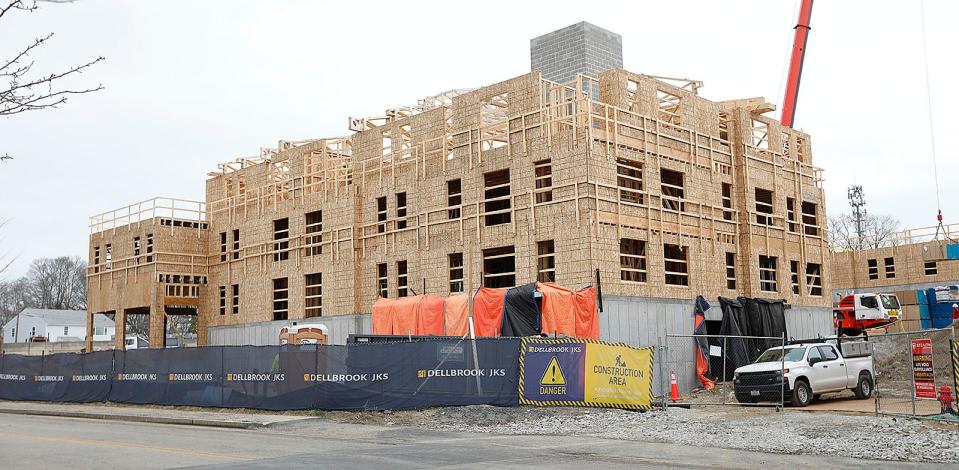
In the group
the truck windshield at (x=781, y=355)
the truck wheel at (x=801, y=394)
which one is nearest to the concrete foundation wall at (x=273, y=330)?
the truck windshield at (x=781, y=355)

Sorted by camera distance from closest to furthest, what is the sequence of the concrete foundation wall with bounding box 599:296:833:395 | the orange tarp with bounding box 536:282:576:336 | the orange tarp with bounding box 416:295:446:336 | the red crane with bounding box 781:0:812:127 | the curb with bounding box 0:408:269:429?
the curb with bounding box 0:408:269:429, the orange tarp with bounding box 536:282:576:336, the concrete foundation wall with bounding box 599:296:833:395, the orange tarp with bounding box 416:295:446:336, the red crane with bounding box 781:0:812:127

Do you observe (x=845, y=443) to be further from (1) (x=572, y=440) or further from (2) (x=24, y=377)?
(2) (x=24, y=377)

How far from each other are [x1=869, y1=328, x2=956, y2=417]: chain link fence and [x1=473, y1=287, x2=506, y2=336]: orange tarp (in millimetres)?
11866

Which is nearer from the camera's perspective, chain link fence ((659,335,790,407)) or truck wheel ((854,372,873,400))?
chain link fence ((659,335,790,407))

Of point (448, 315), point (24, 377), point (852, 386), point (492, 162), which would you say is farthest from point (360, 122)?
point (852, 386)

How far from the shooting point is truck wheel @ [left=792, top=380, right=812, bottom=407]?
2381 centimetres

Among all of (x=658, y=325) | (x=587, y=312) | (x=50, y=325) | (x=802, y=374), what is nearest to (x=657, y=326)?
(x=658, y=325)

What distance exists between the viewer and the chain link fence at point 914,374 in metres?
19.0

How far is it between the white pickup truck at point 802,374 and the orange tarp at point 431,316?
11.2m

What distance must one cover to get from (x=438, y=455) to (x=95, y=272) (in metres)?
42.0

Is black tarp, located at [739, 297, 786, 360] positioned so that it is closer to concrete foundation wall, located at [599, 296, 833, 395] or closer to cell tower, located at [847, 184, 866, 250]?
concrete foundation wall, located at [599, 296, 833, 395]

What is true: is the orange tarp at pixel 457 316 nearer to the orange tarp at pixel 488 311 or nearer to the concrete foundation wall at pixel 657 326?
the orange tarp at pixel 488 311

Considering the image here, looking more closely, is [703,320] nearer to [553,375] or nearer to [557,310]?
[557,310]

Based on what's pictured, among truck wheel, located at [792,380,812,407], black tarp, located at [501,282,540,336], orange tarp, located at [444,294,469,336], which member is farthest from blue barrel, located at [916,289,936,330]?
orange tarp, located at [444,294,469,336]
